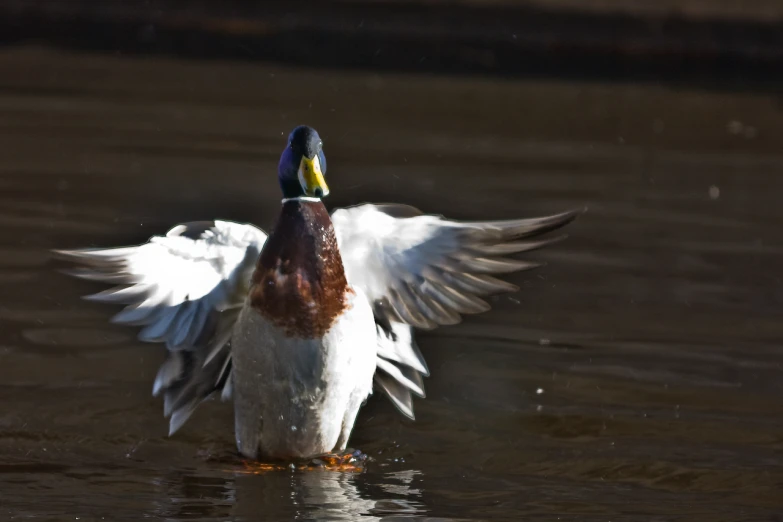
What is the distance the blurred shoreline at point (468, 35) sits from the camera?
13477 mm

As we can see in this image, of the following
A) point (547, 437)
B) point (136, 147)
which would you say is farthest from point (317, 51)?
point (547, 437)

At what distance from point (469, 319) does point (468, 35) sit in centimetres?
773

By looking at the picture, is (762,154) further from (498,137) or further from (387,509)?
(387,509)

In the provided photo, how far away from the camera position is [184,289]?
429 cm

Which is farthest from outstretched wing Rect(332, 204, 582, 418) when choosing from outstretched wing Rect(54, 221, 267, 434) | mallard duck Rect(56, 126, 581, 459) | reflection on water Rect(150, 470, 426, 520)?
reflection on water Rect(150, 470, 426, 520)

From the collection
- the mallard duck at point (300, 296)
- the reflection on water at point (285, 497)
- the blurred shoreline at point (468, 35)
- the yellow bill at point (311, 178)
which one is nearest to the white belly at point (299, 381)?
the mallard duck at point (300, 296)

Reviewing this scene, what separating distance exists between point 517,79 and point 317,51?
194cm

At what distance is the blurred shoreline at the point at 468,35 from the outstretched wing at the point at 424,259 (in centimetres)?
888

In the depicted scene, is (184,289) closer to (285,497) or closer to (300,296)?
(300,296)

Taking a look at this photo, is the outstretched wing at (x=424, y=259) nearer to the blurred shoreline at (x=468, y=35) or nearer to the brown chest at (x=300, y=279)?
the brown chest at (x=300, y=279)

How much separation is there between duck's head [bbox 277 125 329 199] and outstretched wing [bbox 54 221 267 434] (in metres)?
0.20

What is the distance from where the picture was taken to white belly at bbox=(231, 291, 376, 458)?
4.29 m

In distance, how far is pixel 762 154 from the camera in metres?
10.3

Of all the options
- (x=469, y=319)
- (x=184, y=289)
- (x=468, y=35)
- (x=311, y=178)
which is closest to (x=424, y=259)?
(x=311, y=178)
